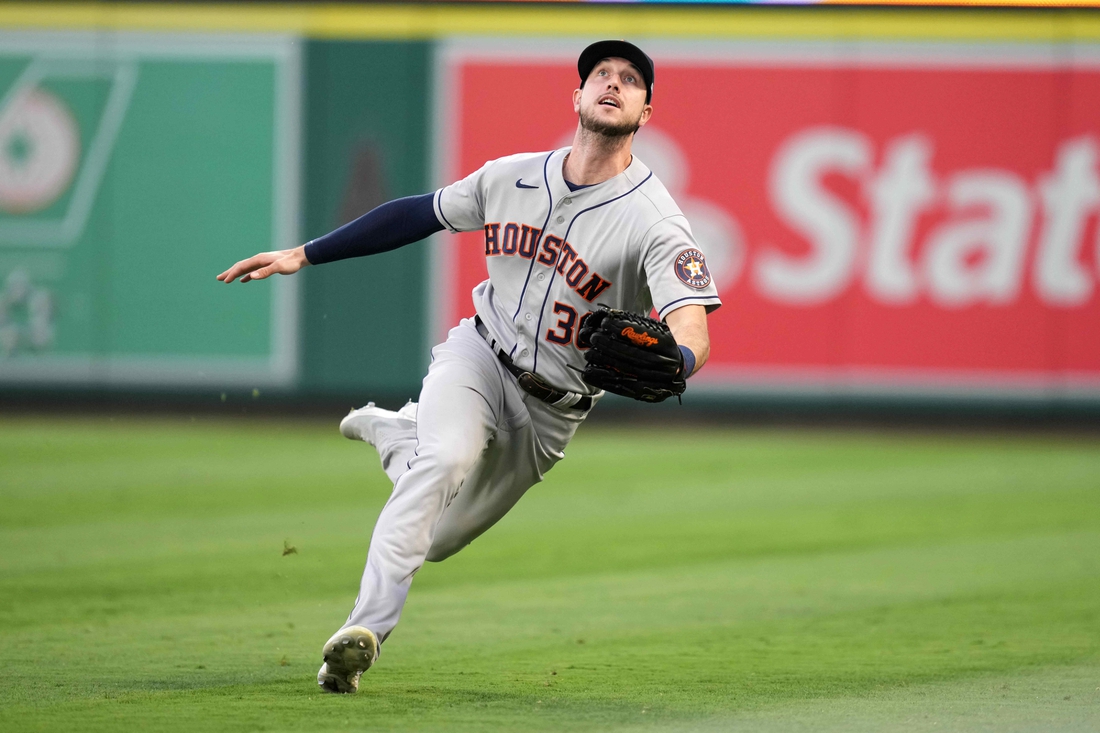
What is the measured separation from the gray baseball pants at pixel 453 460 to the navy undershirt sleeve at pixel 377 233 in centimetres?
41

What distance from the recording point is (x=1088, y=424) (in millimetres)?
14312

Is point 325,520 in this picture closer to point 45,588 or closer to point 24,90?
point 45,588

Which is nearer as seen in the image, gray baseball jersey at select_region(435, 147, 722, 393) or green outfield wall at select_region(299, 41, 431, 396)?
gray baseball jersey at select_region(435, 147, 722, 393)

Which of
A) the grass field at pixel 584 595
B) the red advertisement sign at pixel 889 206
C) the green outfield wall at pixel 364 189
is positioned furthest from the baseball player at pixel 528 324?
the green outfield wall at pixel 364 189

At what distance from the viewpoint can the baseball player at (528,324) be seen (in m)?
4.28

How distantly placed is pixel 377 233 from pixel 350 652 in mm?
1525

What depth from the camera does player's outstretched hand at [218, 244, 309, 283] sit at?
16.0 feet

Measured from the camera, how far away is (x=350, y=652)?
4195 millimetres

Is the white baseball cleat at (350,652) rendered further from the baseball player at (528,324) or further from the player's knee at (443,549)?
the player's knee at (443,549)

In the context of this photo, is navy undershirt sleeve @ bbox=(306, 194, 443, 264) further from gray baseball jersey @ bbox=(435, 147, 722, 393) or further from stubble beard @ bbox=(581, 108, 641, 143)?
stubble beard @ bbox=(581, 108, 641, 143)

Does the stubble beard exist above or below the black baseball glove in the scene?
above

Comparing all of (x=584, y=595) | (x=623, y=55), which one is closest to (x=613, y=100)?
(x=623, y=55)

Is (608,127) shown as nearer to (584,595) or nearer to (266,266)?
(266,266)

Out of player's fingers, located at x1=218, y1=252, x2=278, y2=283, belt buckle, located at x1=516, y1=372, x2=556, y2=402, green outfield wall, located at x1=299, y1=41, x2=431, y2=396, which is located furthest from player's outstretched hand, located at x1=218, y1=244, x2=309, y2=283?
green outfield wall, located at x1=299, y1=41, x2=431, y2=396
